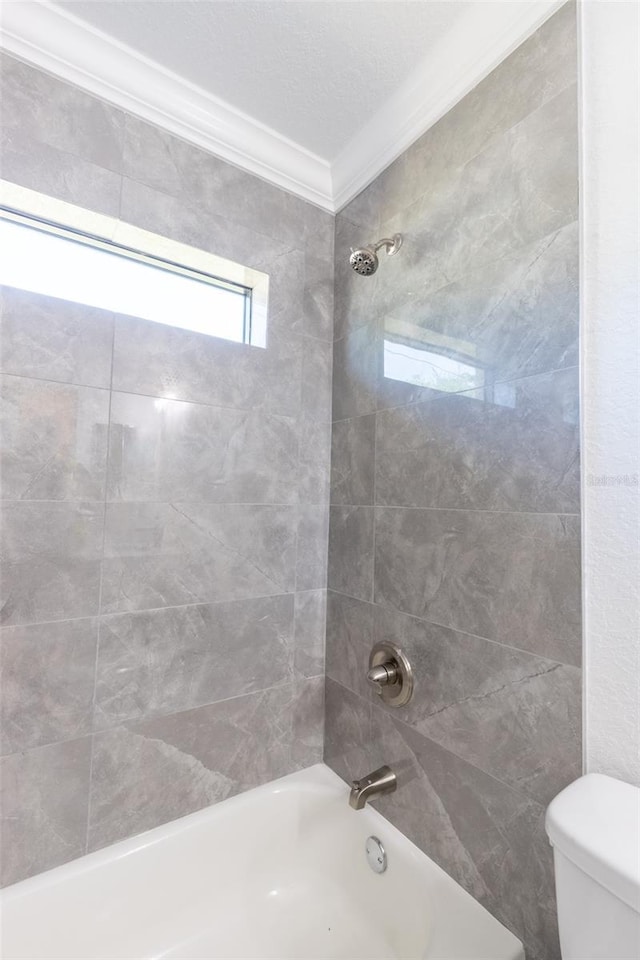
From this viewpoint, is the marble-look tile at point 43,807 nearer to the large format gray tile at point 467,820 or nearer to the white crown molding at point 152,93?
the large format gray tile at point 467,820

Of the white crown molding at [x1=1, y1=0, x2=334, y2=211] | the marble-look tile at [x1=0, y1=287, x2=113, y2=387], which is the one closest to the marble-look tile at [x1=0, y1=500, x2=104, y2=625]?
the marble-look tile at [x1=0, y1=287, x2=113, y2=387]

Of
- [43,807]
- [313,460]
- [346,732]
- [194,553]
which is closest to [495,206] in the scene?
[313,460]

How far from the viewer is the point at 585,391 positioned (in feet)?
2.92

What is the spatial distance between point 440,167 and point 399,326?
0.45 metres

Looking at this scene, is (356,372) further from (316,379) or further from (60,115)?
(60,115)

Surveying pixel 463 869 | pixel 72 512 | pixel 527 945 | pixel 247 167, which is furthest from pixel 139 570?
pixel 247 167

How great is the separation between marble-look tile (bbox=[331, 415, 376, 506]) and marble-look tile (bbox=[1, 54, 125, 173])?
1.06m

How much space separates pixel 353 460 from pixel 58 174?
1191 millimetres

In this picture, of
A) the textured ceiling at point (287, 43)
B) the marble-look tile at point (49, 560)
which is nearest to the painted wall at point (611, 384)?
the textured ceiling at point (287, 43)

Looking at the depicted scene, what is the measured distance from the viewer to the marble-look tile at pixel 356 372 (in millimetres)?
1468

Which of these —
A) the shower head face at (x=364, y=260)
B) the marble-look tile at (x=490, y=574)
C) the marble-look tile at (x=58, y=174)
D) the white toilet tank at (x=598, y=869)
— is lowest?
the white toilet tank at (x=598, y=869)

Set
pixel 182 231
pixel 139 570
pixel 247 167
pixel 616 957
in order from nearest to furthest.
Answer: pixel 616 957 → pixel 139 570 → pixel 182 231 → pixel 247 167

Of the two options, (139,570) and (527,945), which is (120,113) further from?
(527,945)

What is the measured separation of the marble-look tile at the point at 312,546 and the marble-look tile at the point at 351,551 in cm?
3
